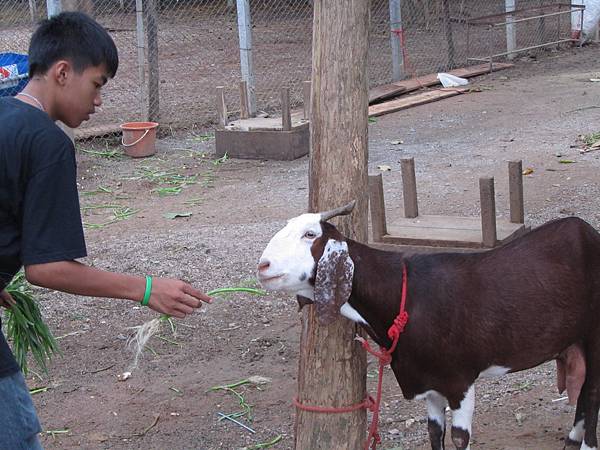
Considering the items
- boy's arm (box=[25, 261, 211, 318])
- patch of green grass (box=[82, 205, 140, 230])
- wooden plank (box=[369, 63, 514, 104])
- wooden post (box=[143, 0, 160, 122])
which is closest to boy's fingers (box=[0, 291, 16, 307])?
boy's arm (box=[25, 261, 211, 318])

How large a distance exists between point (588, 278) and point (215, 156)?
7.17 meters

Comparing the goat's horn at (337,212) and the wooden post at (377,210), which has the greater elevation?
the goat's horn at (337,212)

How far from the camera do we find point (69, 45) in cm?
276

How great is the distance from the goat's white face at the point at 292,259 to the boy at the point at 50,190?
534 millimetres

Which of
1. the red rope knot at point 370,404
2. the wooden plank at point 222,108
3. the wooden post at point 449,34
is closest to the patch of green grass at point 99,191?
the wooden plank at point 222,108

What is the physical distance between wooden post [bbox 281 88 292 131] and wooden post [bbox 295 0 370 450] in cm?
591

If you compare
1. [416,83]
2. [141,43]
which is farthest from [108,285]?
[416,83]

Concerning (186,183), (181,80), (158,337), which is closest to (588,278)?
(158,337)

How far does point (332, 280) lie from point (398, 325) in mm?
359

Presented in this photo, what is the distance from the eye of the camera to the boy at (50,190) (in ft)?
8.59

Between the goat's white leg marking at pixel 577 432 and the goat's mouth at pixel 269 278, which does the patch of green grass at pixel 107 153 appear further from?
the goat's mouth at pixel 269 278

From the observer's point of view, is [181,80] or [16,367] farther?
[181,80]

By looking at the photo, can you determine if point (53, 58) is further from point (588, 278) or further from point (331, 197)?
point (588, 278)

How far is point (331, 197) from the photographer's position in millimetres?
3910
